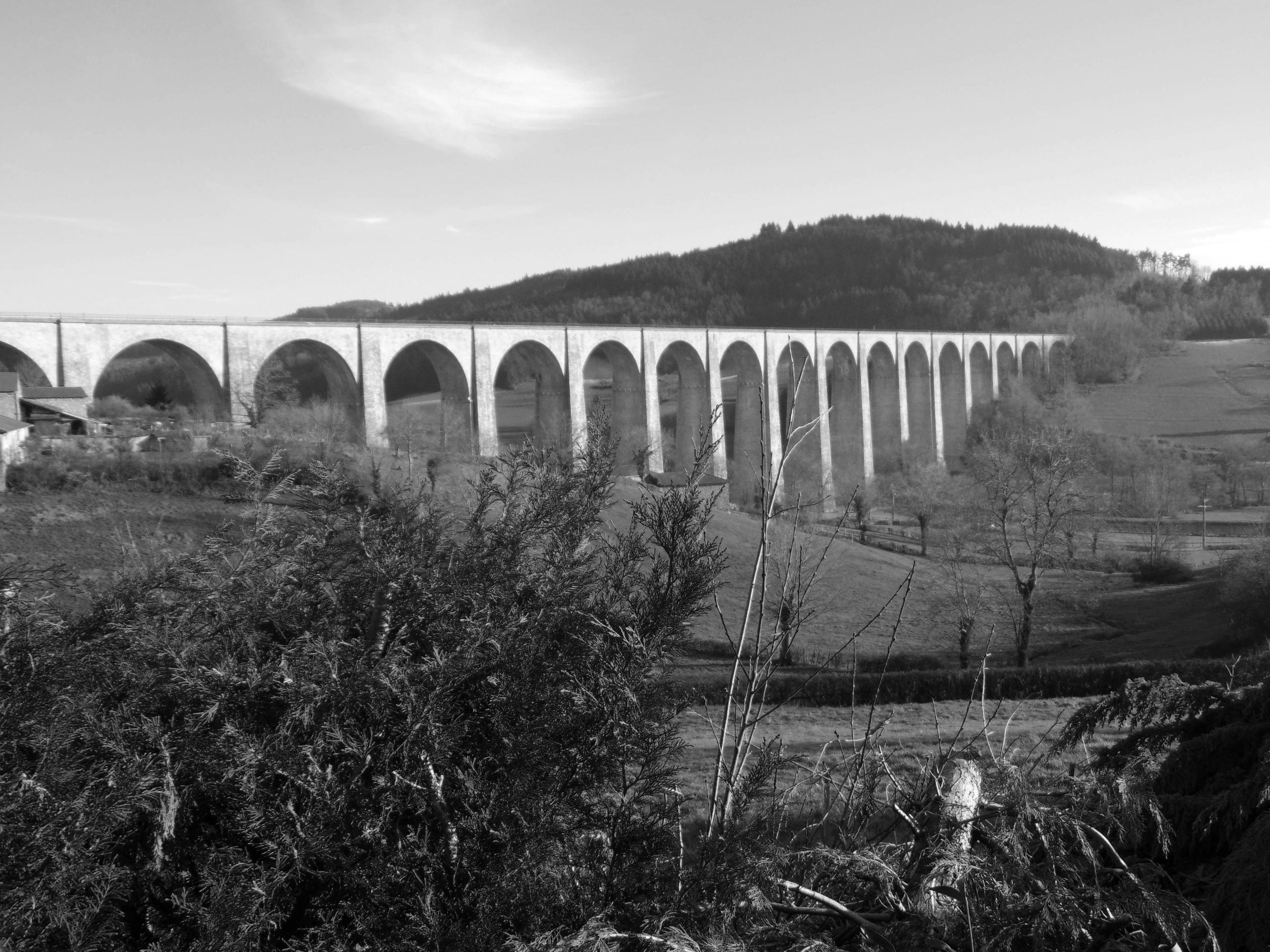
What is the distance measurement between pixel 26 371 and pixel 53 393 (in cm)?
128

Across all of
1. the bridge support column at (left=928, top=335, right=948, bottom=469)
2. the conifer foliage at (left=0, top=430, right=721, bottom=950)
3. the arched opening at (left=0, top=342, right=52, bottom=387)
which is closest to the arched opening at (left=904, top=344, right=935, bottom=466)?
the bridge support column at (left=928, top=335, right=948, bottom=469)

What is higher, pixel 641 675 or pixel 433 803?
pixel 641 675

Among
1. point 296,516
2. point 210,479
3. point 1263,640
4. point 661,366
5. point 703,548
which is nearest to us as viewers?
point 703,548

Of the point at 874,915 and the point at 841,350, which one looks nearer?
the point at 874,915

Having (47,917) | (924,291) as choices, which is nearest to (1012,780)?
(47,917)

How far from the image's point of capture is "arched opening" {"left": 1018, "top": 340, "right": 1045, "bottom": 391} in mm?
67812

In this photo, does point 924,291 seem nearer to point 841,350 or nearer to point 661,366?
point 661,366

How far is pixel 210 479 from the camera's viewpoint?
23.2 m

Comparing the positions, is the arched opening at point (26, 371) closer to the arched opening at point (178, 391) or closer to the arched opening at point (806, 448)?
the arched opening at point (178, 391)

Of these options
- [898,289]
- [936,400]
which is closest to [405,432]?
[936,400]

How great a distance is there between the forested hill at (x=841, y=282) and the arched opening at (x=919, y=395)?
33954 mm

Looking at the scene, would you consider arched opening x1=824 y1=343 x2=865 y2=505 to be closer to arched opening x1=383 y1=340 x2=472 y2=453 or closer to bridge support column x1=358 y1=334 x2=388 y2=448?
arched opening x1=383 y1=340 x2=472 y2=453

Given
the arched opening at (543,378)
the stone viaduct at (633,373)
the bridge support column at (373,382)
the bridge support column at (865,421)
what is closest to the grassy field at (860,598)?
the stone viaduct at (633,373)

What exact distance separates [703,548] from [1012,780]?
1.16m
